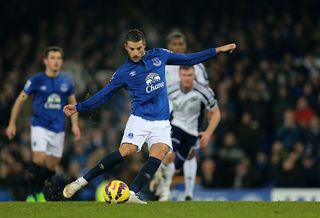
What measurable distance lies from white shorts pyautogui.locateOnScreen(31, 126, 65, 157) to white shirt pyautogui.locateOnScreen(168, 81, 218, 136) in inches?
73.8

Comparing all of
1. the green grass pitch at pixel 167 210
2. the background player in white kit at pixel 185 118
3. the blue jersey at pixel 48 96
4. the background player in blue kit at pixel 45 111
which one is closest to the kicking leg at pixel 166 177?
the background player in white kit at pixel 185 118

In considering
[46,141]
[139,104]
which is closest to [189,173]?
[46,141]

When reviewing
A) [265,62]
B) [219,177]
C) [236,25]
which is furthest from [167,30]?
[219,177]

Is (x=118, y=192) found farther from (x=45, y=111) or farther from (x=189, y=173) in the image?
(x=189, y=173)

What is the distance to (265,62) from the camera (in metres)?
22.8

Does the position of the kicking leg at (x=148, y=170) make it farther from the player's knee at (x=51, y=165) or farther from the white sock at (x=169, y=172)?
the player's knee at (x=51, y=165)

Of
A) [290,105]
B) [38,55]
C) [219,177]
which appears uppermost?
[38,55]

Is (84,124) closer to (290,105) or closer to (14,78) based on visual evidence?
(14,78)

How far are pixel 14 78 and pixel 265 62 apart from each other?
6.05m

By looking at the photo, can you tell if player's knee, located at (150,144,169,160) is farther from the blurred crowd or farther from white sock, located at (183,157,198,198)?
the blurred crowd

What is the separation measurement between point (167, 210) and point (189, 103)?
405 centimetres

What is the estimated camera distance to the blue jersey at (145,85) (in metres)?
12.1

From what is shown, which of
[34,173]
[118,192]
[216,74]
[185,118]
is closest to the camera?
[118,192]

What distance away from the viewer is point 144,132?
12164 millimetres
